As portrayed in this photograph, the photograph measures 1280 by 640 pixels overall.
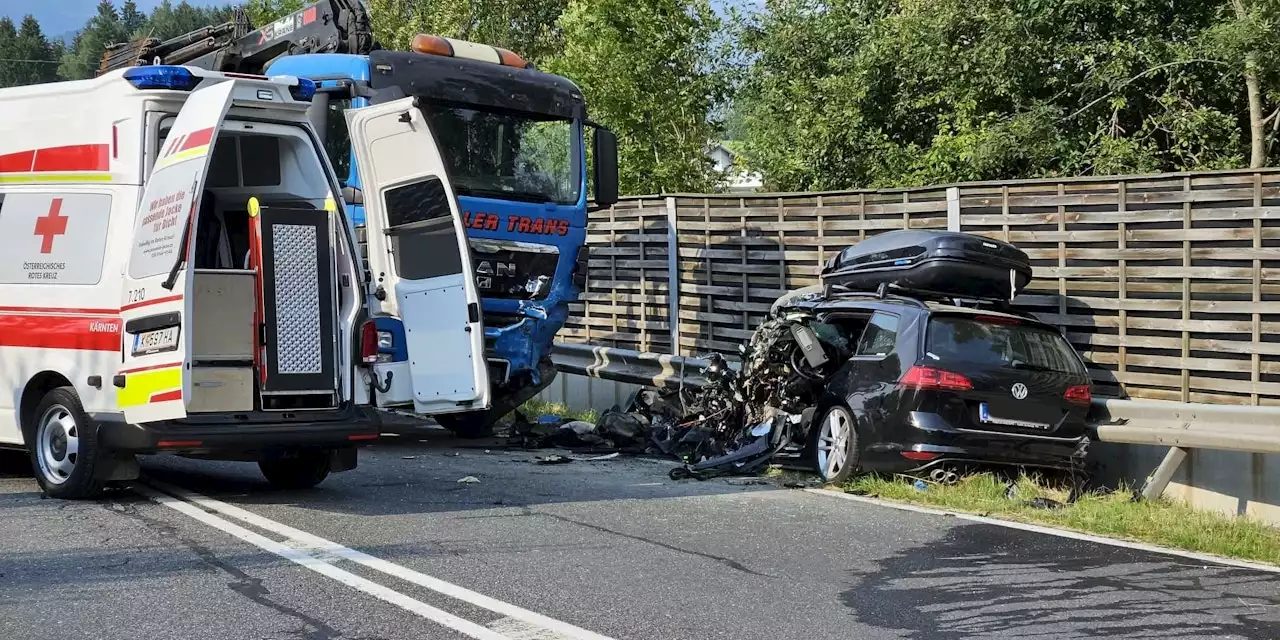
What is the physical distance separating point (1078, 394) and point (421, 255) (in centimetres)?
496

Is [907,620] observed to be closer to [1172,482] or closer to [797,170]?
[1172,482]

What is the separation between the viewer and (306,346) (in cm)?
894

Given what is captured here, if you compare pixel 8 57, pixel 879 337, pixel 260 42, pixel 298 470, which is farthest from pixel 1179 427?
pixel 8 57

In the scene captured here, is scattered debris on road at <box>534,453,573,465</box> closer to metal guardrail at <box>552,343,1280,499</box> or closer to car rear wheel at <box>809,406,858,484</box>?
car rear wheel at <box>809,406,858,484</box>

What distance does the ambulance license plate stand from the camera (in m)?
8.06

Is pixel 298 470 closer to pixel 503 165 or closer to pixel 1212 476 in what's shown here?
pixel 503 165

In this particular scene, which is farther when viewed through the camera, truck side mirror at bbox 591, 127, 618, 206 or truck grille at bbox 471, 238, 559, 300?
truck side mirror at bbox 591, 127, 618, 206

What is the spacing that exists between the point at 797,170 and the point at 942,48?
311 centimetres

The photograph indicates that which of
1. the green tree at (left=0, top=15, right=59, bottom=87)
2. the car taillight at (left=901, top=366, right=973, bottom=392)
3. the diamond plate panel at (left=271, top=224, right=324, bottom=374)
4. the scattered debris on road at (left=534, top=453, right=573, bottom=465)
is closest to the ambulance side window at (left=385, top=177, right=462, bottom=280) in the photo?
the diamond plate panel at (left=271, top=224, right=324, bottom=374)

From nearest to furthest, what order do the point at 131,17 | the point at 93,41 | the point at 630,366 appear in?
the point at 630,366 → the point at 93,41 → the point at 131,17

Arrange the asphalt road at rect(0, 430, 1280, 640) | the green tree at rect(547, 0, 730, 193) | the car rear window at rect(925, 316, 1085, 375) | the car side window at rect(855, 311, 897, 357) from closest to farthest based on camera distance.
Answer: the asphalt road at rect(0, 430, 1280, 640) < the car rear window at rect(925, 316, 1085, 375) < the car side window at rect(855, 311, 897, 357) < the green tree at rect(547, 0, 730, 193)

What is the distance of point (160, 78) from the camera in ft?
28.1

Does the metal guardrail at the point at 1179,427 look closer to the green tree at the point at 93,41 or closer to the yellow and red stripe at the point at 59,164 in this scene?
the yellow and red stripe at the point at 59,164

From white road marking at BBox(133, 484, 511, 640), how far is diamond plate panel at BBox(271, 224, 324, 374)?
113 centimetres
